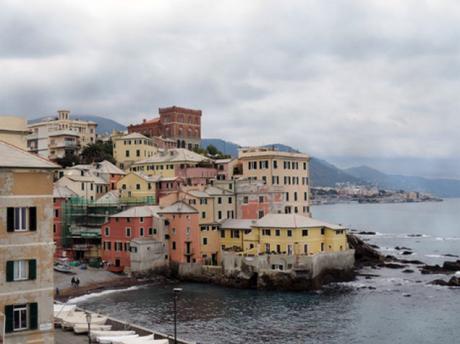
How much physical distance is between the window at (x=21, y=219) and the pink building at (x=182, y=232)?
164 ft

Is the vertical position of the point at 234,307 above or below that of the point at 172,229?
below

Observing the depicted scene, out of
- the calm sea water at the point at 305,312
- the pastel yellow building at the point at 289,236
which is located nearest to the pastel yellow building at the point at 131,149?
the pastel yellow building at the point at 289,236

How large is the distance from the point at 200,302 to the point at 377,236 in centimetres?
10299

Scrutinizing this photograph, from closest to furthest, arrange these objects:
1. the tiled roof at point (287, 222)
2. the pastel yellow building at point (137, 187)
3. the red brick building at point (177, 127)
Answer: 1. the tiled roof at point (287, 222)
2. the pastel yellow building at point (137, 187)
3. the red brick building at point (177, 127)

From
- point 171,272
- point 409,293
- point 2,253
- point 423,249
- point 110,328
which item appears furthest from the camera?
point 423,249

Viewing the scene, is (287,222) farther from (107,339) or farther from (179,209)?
(107,339)

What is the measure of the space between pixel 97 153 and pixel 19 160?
100083 mm

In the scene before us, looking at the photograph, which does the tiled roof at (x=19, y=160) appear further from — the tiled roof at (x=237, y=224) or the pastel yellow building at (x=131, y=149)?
the pastel yellow building at (x=131, y=149)

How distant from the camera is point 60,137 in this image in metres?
135

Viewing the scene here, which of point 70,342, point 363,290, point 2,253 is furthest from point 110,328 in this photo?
point 363,290

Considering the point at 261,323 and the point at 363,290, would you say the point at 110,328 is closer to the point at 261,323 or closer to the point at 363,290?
the point at 261,323

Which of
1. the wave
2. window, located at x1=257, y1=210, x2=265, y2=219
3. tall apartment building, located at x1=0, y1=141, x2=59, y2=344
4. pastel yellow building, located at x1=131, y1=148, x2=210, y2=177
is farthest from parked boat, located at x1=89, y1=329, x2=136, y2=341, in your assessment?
pastel yellow building, located at x1=131, y1=148, x2=210, y2=177

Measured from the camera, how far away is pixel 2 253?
27.0 meters

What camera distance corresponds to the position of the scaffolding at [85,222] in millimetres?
84938
